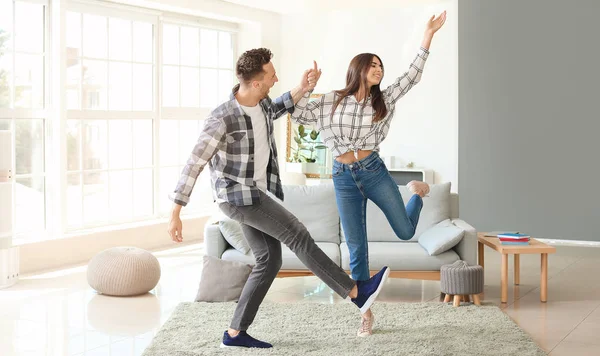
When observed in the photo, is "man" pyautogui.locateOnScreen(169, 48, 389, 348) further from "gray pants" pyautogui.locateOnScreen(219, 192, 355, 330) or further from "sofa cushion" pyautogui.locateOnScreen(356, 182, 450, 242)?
"sofa cushion" pyautogui.locateOnScreen(356, 182, 450, 242)

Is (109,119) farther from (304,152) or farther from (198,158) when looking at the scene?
(198,158)

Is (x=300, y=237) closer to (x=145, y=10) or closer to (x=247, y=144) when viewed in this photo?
(x=247, y=144)

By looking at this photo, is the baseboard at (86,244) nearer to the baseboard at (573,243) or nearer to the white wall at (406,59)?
the white wall at (406,59)

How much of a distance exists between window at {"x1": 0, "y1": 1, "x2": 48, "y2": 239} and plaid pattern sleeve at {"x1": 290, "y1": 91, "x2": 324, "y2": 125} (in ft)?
12.7

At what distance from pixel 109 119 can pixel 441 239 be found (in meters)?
4.41

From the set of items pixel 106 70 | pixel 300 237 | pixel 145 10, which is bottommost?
pixel 300 237

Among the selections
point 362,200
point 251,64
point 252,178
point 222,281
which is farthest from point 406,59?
point 252,178

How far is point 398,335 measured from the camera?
16.1 ft

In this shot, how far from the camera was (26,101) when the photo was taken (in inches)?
306

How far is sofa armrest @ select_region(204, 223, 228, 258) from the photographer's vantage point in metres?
6.15

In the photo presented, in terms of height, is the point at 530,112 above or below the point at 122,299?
above

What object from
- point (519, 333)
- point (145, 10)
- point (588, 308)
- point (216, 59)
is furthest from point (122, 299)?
point (216, 59)

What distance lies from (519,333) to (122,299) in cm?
300

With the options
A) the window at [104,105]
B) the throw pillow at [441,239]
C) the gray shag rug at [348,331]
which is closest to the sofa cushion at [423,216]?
the throw pillow at [441,239]
